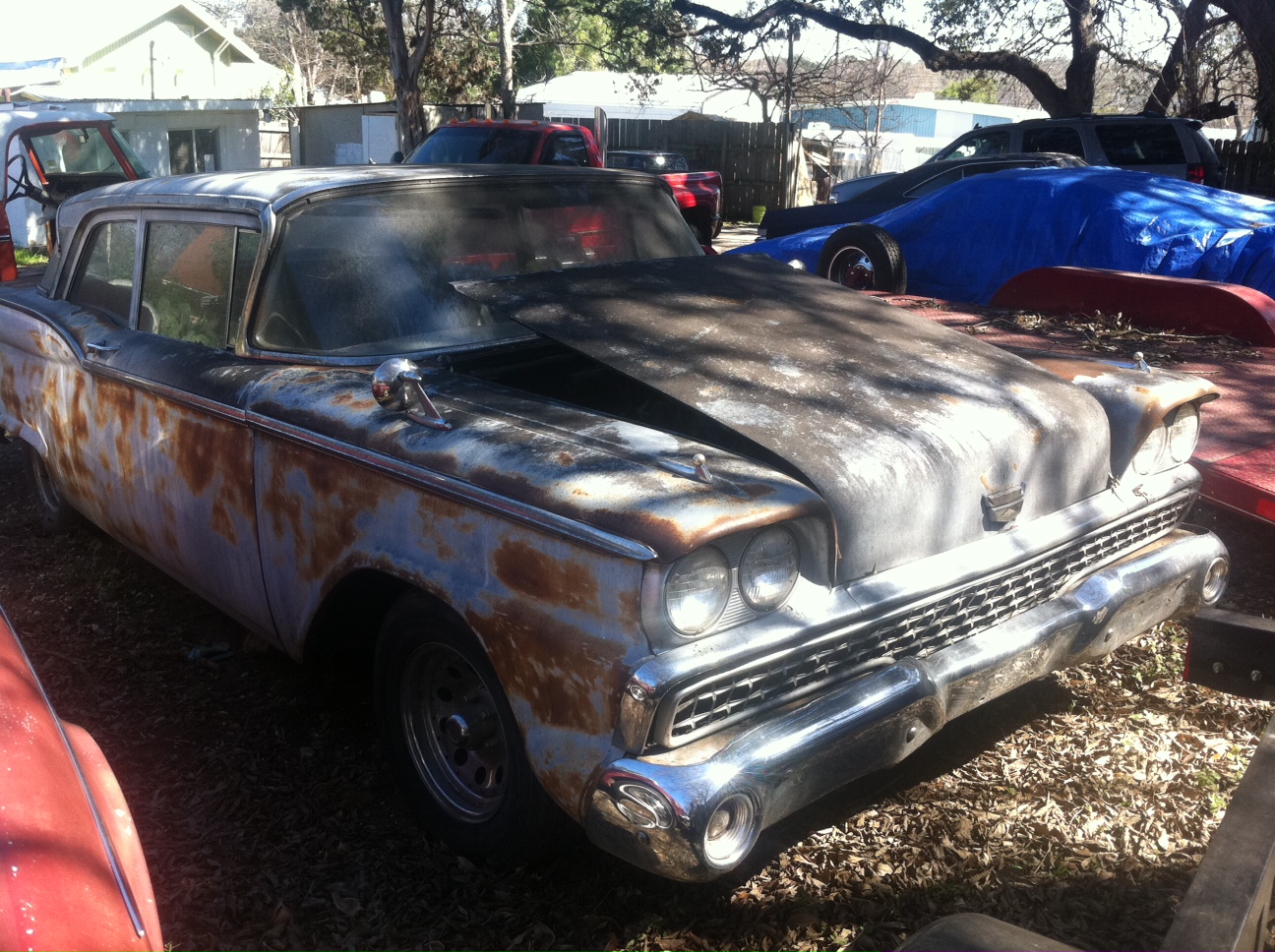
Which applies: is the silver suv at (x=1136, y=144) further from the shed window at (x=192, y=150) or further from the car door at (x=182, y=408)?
the shed window at (x=192, y=150)

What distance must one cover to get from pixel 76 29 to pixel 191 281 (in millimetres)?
25009

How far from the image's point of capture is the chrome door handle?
3809mm

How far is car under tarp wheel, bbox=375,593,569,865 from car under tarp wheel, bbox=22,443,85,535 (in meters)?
2.75

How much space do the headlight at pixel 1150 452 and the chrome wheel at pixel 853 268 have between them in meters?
4.04

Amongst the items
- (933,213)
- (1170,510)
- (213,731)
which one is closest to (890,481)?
(1170,510)

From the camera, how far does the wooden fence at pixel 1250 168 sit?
1723 cm

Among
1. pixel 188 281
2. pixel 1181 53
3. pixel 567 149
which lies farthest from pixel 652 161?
pixel 188 281

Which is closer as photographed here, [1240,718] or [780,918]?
[780,918]

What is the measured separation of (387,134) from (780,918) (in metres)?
27.9

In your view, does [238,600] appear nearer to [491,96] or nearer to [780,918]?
[780,918]

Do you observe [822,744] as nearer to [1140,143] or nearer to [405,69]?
[1140,143]

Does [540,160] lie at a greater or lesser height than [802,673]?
greater

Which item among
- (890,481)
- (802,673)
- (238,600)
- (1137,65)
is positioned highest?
(1137,65)

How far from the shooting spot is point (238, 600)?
3.33 metres
